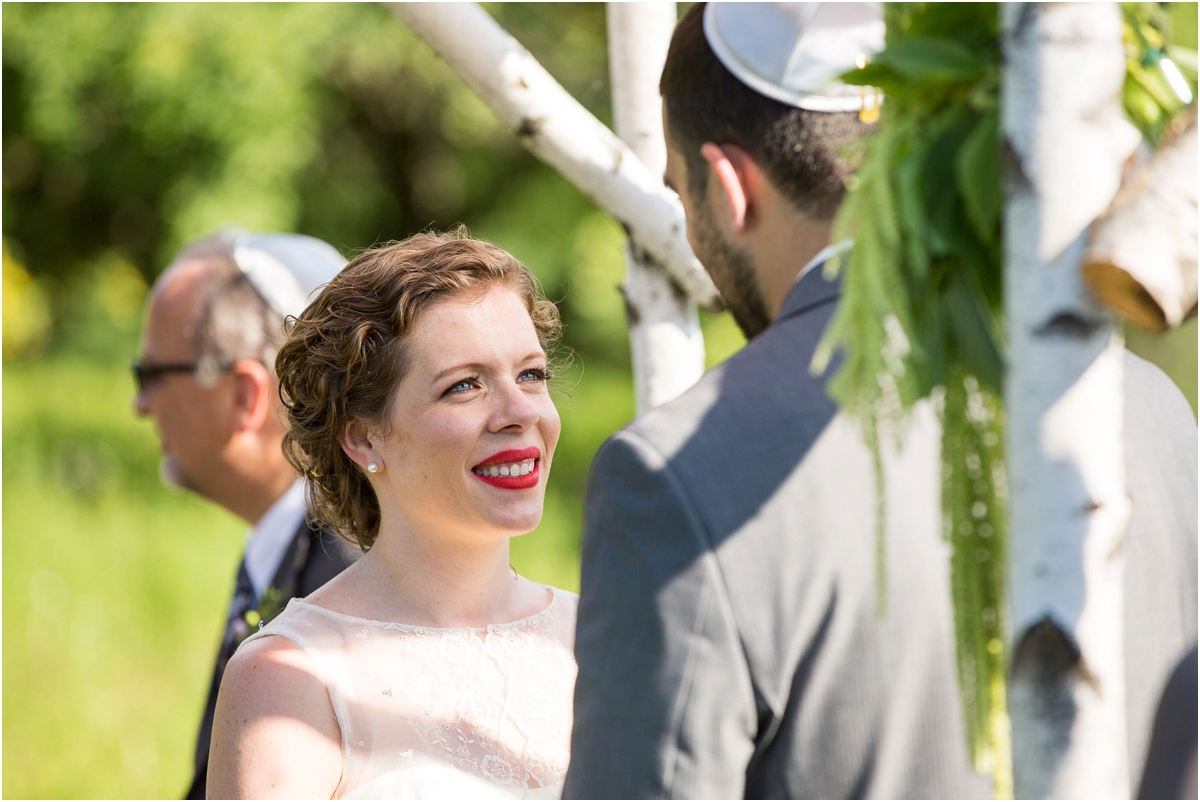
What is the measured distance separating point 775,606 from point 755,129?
700 millimetres

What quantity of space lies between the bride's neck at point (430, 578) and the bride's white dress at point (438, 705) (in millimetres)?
38

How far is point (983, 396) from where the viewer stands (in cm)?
116

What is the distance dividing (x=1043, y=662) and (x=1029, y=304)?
1.06 ft

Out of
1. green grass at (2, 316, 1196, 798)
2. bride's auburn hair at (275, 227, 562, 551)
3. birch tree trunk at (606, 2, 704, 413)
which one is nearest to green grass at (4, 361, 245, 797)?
green grass at (2, 316, 1196, 798)

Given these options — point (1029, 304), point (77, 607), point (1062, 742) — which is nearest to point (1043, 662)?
point (1062, 742)

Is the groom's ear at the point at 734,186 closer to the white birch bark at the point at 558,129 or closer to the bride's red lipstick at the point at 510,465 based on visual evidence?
the bride's red lipstick at the point at 510,465

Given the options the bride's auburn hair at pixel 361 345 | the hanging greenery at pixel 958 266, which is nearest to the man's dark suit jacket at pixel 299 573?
the bride's auburn hair at pixel 361 345

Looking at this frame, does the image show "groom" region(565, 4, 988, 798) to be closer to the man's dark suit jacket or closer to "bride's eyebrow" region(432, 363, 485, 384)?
"bride's eyebrow" region(432, 363, 485, 384)

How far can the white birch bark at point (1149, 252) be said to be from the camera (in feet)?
3.13

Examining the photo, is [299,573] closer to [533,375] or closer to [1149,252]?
[533,375]

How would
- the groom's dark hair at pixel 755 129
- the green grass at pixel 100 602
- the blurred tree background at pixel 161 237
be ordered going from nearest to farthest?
the groom's dark hair at pixel 755 129 < the green grass at pixel 100 602 < the blurred tree background at pixel 161 237

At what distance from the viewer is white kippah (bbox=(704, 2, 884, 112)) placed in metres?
1.62

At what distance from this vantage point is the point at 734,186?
161 cm

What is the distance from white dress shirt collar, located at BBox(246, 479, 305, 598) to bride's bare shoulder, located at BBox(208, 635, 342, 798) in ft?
3.20
